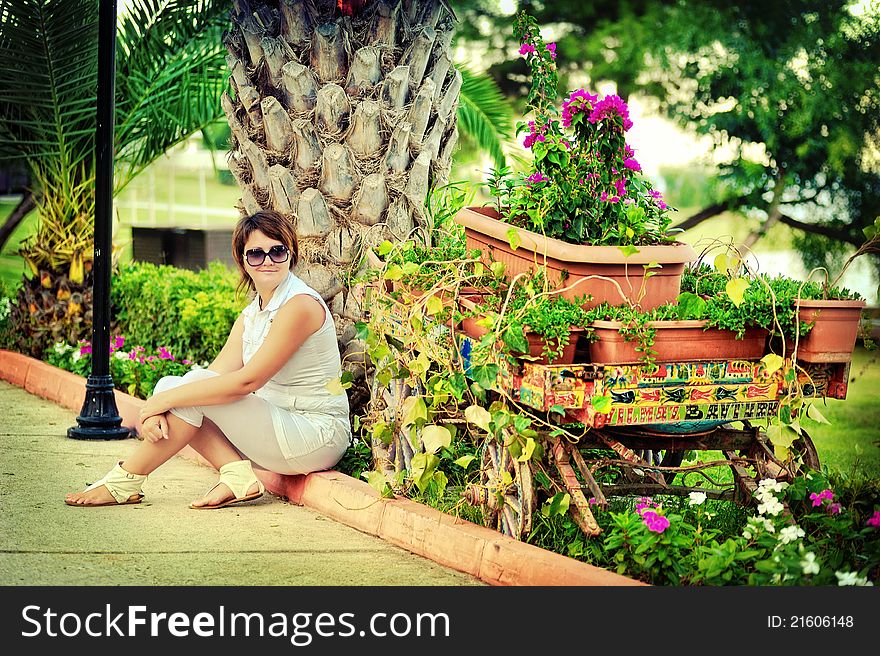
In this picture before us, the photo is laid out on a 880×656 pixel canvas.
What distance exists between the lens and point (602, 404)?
3.71 meters

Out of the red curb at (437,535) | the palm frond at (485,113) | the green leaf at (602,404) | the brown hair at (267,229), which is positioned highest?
the palm frond at (485,113)

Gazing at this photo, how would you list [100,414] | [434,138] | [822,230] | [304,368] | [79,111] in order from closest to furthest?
[304,368]
[434,138]
[100,414]
[79,111]
[822,230]

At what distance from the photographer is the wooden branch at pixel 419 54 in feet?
18.3

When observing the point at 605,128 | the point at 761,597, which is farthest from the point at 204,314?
the point at 761,597

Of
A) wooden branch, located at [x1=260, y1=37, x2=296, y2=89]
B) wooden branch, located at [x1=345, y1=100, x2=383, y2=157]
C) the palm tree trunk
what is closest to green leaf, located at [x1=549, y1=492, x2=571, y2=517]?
the palm tree trunk

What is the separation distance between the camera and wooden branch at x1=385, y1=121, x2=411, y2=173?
554 centimetres

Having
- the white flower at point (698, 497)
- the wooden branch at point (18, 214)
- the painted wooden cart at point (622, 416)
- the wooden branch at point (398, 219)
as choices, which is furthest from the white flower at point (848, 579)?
the wooden branch at point (18, 214)

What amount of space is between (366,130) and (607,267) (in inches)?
77.7

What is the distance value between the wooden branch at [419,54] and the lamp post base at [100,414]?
2.53 meters

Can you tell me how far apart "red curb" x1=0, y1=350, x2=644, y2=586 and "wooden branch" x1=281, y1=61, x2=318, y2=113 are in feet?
5.77

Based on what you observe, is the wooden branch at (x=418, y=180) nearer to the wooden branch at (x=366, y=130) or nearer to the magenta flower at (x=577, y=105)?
the wooden branch at (x=366, y=130)

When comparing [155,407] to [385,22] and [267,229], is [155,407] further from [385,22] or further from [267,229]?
[385,22]

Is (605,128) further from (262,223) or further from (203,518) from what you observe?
(203,518)

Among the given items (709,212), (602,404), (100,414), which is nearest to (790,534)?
(602,404)
